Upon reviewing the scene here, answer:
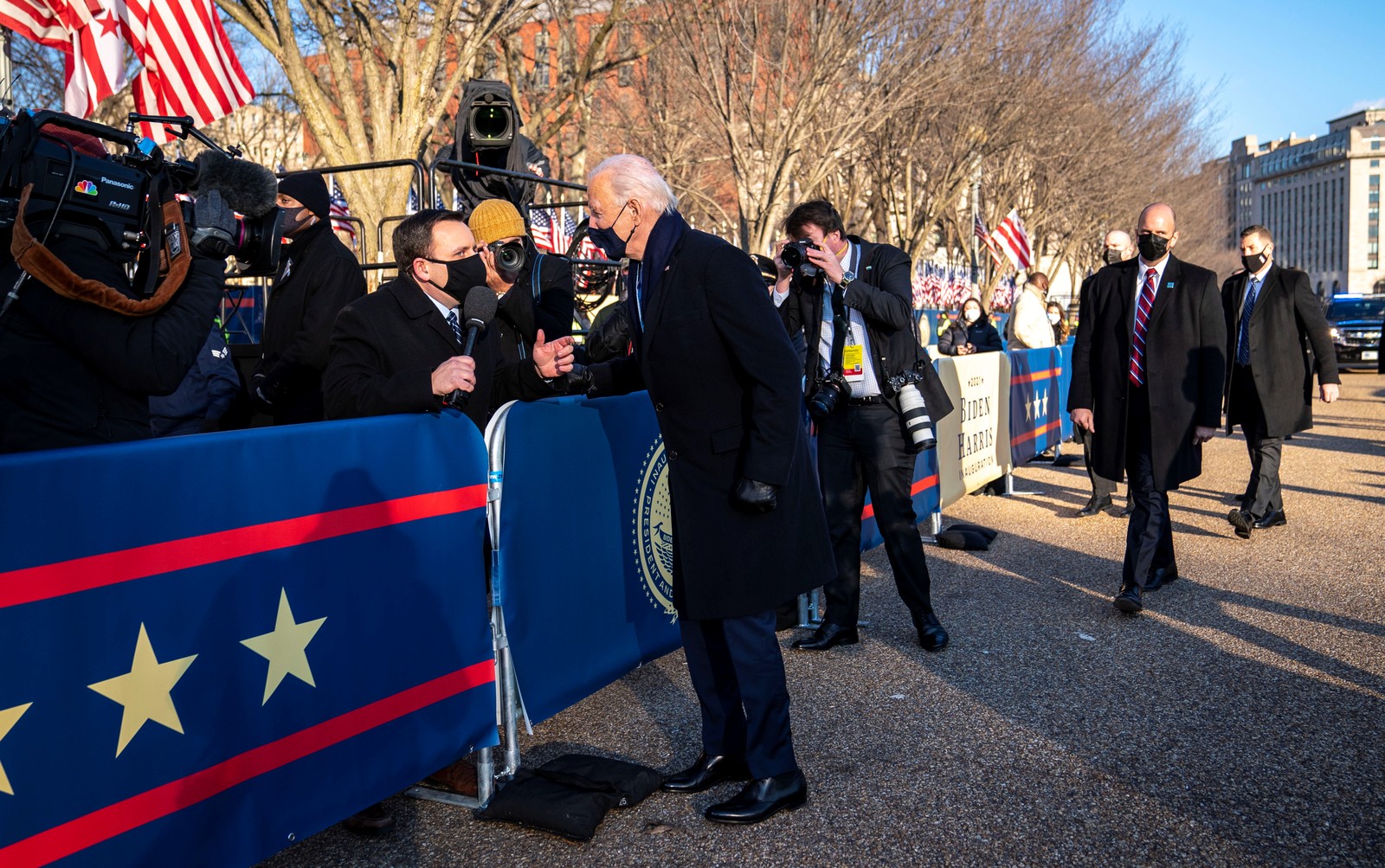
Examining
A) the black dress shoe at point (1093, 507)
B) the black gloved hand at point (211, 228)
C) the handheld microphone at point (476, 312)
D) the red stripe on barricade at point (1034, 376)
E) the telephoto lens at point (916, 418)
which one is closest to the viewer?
the black gloved hand at point (211, 228)

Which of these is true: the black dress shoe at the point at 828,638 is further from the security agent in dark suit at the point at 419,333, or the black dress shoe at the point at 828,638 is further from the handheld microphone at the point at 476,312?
the handheld microphone at the point at 476,312

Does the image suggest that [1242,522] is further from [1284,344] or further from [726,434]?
[726,434]

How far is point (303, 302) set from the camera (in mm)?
5543

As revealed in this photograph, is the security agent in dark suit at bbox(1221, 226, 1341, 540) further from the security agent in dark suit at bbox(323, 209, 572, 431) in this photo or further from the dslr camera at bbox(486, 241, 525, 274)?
the security agent in dark suit at bbox(323, 209, 572, 431)

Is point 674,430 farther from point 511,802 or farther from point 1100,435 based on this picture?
point 1100,435

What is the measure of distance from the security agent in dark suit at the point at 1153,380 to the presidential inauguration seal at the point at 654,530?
2.50 metres

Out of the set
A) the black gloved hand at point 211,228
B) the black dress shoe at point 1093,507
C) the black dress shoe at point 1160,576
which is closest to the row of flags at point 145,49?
the black gloved hand at point 211,228

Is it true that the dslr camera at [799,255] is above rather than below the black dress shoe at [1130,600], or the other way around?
above

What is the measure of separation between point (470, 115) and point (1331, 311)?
103 feet

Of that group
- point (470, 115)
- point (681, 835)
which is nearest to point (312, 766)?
point (681, 835)

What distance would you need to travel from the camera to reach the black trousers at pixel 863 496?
5641mm

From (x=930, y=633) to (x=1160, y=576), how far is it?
1.97 meters

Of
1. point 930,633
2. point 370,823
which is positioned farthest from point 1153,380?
point 370,823

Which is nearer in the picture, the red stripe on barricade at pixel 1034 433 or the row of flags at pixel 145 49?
the row of flags at pixel 145 49
